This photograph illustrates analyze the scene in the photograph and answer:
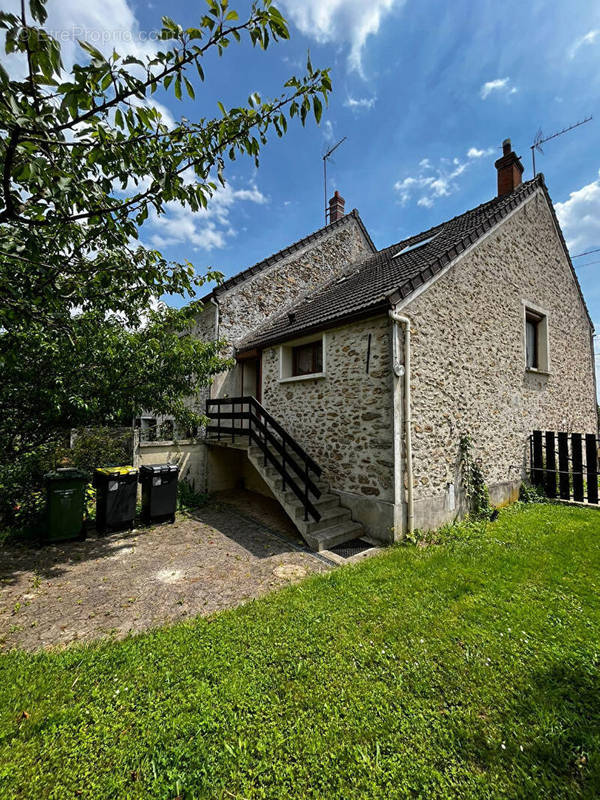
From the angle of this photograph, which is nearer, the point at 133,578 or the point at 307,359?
the point at 133,578

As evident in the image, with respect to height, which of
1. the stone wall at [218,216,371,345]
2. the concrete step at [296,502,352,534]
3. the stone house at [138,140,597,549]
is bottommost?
the concrete step at [296,502,352,534]

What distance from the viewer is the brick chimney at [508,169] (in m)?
10.3

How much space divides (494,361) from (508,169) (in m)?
7.15

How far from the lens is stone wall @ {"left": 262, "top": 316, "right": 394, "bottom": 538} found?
5918mm

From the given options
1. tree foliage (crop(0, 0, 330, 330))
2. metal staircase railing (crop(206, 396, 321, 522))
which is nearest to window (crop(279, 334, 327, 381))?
metal staircase railing (crop(206, 396, 321, 522))

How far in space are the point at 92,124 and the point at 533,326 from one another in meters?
12.5

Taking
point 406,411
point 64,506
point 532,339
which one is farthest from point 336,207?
point 64,506

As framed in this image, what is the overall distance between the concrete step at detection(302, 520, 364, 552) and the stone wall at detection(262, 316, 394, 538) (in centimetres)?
24

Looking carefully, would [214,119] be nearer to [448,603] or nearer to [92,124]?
[92,124]

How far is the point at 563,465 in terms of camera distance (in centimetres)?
874

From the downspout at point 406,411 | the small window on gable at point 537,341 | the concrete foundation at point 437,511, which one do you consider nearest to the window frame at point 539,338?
the small window on gable at point 537,341

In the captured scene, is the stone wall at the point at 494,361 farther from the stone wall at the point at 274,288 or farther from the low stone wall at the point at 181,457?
the low stone wall at the point at 181,457

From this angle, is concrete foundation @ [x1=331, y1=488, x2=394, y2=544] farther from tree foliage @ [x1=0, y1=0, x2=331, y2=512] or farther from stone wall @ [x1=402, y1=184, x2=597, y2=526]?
tree foliage @ [x1=0, y1=0, x2=331, y2=512]

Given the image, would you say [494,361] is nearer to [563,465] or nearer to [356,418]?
[563,465]
